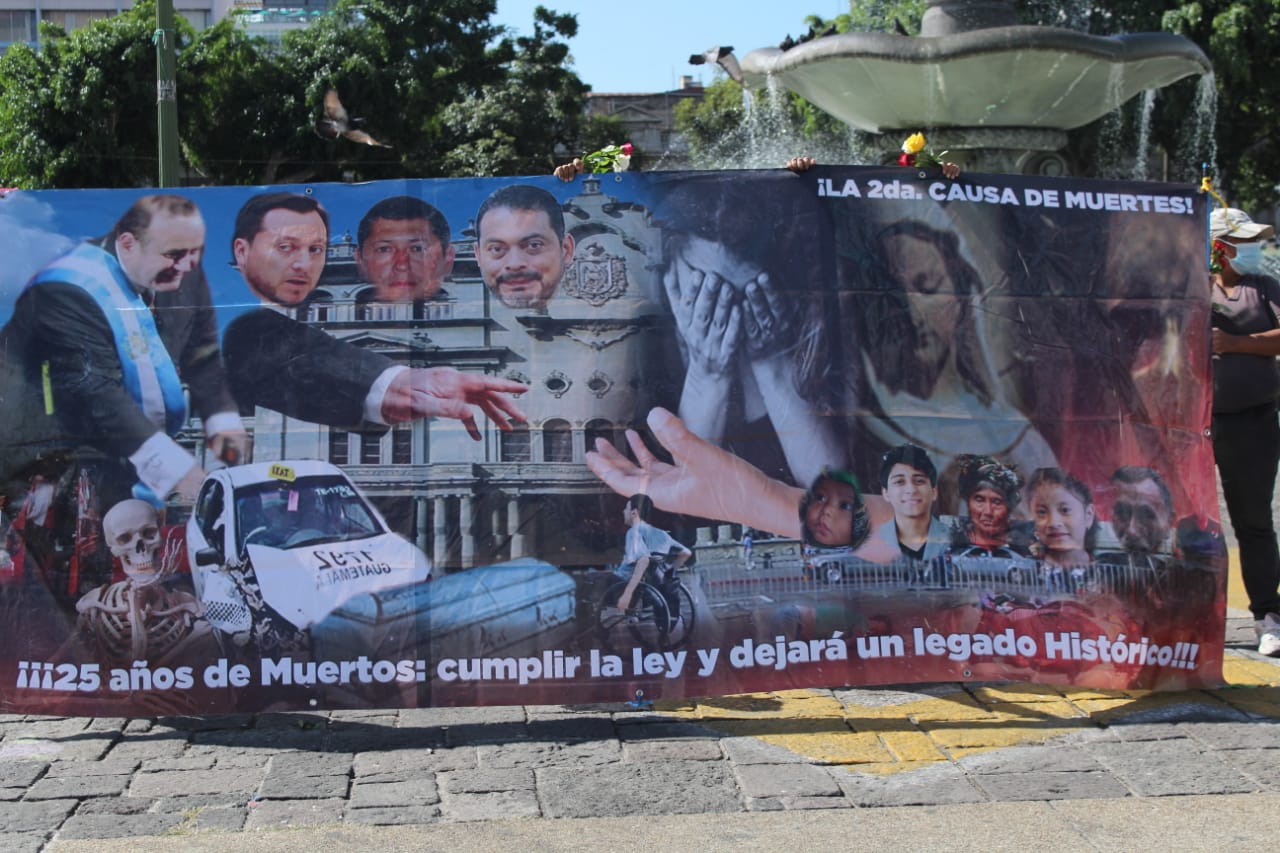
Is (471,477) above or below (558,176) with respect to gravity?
below

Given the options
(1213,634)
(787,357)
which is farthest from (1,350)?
(1213,634)

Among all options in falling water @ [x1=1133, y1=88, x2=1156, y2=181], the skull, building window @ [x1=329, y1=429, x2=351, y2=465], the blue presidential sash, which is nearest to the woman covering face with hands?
building window @ [x1=329, y1=429, x2=351, y2=465]

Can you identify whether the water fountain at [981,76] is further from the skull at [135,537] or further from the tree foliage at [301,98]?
the tree foliage at [301,98]

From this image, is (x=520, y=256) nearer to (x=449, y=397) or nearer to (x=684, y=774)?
(x=449, y=397)

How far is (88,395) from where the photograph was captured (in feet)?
16.8

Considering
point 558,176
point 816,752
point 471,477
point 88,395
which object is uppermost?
point 558,176

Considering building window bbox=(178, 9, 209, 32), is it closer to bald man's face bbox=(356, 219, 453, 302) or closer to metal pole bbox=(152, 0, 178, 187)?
metal pole bbox=(152, 0, 178, 187)

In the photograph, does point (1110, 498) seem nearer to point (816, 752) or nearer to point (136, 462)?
point (816, 752)

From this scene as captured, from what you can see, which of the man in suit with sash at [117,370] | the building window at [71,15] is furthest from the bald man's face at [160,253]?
the building window at [71,15]

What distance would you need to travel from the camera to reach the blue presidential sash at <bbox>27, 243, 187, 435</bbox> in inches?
201

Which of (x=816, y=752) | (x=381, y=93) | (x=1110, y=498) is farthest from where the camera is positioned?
(x=381, y=93)

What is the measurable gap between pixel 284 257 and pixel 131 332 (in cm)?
61

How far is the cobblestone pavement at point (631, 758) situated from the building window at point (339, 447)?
1.00 m

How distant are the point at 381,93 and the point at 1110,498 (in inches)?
1018
